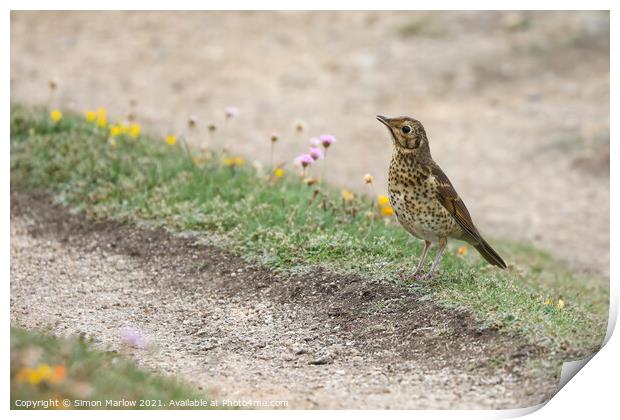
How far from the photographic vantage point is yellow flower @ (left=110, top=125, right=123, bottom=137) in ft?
27.9

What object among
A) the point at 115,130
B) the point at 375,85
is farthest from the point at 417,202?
the point at 375,85

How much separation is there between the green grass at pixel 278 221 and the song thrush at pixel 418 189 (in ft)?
1.45

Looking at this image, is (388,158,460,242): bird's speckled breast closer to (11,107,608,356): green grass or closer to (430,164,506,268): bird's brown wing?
(430,164,506,268): bird's brown wing

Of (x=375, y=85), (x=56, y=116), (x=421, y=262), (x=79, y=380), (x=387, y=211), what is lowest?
(x=79, y=380)

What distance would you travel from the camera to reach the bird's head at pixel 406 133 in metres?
5.99

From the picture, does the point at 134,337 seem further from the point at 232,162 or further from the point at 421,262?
the point at 232,162

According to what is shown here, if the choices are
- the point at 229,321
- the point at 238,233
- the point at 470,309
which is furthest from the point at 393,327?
the point at 238,233

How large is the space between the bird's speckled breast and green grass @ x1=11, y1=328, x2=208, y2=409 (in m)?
1.78

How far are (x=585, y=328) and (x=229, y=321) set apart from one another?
2.18 m

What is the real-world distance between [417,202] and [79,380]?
2.34 m

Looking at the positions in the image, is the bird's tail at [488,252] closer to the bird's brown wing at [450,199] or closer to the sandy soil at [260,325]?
the bird's brown wing at [450,199]

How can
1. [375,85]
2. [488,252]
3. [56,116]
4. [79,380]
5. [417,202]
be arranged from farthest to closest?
[375,85], [56,116], [488,252], [417,202], [79,380]

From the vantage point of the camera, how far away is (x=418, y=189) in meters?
5.96

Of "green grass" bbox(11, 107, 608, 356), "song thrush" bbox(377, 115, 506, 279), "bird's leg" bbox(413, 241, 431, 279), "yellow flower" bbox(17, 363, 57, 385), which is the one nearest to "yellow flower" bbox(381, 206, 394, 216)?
"green grass" bbox(11, 107, 608, 356)
